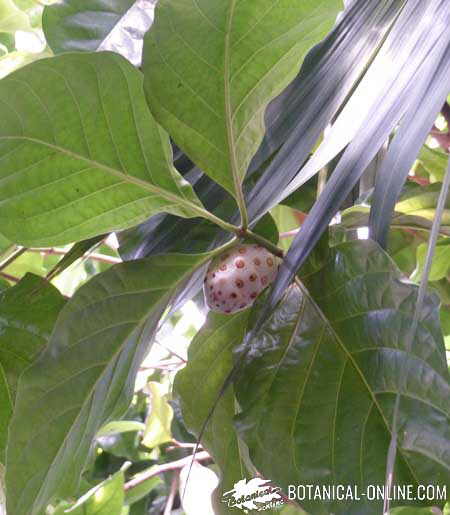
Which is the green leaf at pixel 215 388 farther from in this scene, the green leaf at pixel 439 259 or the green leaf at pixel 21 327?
the green leaf at pixel 439 259

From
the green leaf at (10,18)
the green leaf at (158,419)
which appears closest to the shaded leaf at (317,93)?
the green leaf at (10,18)

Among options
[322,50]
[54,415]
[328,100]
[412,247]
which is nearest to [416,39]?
[328,100]

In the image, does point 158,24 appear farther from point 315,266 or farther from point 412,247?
point 412,247

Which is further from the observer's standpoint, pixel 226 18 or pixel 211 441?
pixel 211 441

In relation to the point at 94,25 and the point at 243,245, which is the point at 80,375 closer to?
the point at 243,245

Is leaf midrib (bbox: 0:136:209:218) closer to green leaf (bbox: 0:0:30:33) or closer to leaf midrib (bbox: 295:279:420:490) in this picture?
leaf midrib (bbox: 295:279:420:490)

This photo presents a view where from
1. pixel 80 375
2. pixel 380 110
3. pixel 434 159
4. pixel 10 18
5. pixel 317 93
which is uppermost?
pixel 10 18

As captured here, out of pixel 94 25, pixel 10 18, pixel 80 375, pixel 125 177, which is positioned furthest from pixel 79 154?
pixel 10 18
